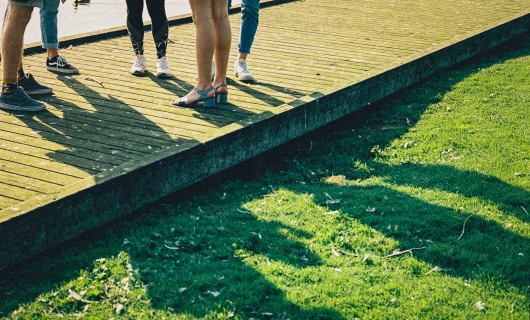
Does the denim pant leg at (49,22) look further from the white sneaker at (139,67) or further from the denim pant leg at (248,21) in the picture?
the denim pant leg at (248,21)

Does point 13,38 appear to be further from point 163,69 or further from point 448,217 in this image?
point 448,217

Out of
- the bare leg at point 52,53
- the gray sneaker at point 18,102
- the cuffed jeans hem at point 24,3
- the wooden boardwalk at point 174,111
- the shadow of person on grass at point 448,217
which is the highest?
the cuffed jeans hem at point 24,3

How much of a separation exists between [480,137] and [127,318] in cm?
422

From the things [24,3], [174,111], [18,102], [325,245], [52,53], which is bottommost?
[325,245]

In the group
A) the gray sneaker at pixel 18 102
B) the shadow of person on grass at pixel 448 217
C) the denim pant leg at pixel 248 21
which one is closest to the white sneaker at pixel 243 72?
the denim pant leg at pixel 248 21

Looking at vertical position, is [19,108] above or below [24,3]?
below

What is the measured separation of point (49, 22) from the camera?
7.31 m

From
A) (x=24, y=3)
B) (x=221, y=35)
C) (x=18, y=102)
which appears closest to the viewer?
(x=24, y=3)

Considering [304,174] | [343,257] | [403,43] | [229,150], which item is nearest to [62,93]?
[229,150]

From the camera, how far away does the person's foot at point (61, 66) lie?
298 inches

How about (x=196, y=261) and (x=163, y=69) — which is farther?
(x=163, y=69)

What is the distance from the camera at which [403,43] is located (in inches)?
379

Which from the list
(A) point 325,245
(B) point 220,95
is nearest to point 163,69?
(B) point 220,95

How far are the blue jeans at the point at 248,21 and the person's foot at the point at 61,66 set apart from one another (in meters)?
1.65
